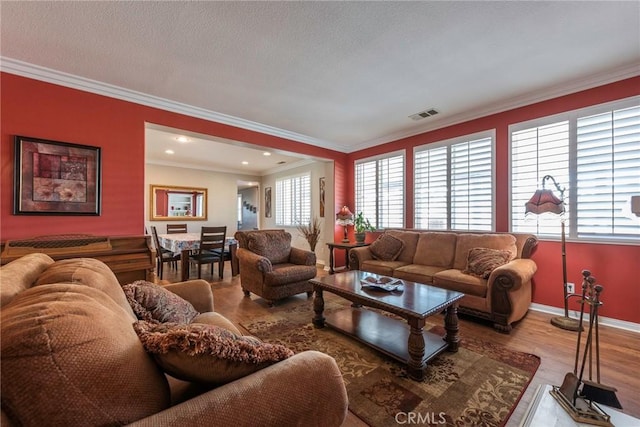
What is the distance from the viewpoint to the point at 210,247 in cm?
451

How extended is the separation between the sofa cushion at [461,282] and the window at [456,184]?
3.59 feet

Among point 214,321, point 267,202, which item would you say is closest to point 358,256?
point 214,321

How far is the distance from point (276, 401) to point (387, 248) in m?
3.38

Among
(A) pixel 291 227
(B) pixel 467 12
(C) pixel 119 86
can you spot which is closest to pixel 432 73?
(B) pixel 467 12

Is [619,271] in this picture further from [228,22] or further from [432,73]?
[228,22]

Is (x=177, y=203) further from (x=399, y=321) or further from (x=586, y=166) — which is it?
(x=586, y=166)

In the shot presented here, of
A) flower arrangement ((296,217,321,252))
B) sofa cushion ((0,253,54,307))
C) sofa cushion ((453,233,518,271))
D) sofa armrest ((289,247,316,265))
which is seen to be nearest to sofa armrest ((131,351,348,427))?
sofa cushion ((0,253,54,307))

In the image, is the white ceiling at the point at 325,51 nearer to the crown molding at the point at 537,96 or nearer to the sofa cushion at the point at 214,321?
the crown molding at the point at 537,96

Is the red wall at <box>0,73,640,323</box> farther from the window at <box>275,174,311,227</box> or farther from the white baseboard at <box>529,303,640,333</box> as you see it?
the window at <box>275,174,311,227</box>

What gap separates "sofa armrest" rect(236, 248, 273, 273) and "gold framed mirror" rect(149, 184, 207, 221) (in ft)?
12.9

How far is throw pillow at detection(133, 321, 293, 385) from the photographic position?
78 cm

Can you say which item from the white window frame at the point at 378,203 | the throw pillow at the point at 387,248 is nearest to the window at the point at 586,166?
the throw pillow at the point at 387,248

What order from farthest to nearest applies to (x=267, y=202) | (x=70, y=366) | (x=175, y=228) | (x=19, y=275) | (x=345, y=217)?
(x=267, y=202)
(x=175, y=228)
(x=345, y=217)
(x=19, y=275)
(x=70, y=366)

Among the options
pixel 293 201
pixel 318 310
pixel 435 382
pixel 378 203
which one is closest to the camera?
pixel 435 382
